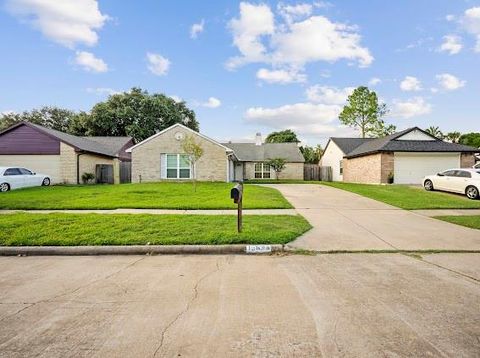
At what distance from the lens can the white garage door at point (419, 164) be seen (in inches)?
890

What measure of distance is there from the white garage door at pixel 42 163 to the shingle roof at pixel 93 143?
176cm

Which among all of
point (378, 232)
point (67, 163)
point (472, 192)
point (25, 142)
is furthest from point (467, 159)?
point (25, 142)

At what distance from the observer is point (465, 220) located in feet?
29.2

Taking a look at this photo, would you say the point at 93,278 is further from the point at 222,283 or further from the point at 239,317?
the point at 239,317

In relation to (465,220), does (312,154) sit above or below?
above

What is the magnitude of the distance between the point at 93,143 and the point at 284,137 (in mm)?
Result: 47050

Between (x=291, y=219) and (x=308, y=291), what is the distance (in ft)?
15.4

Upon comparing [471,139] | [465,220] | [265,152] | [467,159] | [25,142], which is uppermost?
[471,139]

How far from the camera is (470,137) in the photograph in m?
52.1

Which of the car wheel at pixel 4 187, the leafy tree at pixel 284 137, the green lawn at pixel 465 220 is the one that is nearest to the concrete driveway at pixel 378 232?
the green lawn at pixel 465 220

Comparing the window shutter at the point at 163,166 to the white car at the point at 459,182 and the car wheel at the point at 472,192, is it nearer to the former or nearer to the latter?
the white car at the point at 459,182

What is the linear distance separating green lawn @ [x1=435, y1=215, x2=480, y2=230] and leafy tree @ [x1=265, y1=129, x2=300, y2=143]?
58.1 meters

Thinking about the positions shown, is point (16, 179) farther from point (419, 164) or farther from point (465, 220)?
point (419, 164)

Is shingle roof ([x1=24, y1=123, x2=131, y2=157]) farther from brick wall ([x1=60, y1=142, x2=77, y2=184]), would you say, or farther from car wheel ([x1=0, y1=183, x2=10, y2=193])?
car wheel ([x1=0, y1=183, x2=10, y2=193])
